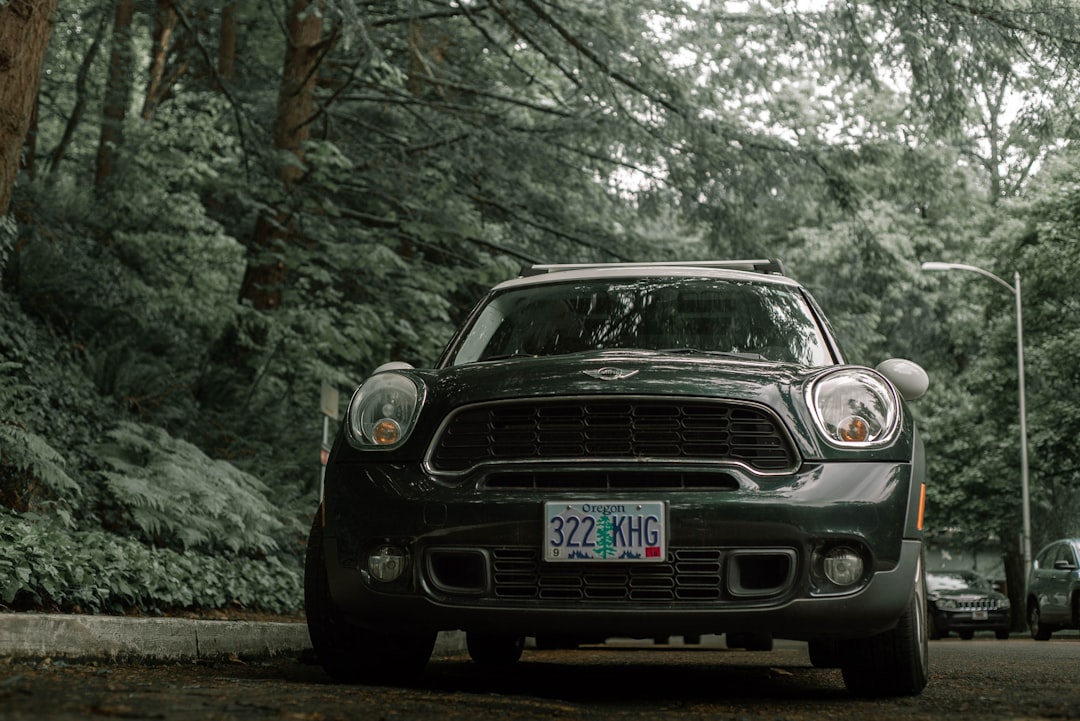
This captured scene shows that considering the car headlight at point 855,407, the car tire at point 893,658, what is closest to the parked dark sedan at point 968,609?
the car tire at point 893,658

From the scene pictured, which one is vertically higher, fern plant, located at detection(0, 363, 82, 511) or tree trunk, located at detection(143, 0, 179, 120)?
tree trunk, located at detection(143, 0, 179, 120)

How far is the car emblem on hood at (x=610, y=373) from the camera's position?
5.08 metres

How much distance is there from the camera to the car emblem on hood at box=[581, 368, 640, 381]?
16.7 ft

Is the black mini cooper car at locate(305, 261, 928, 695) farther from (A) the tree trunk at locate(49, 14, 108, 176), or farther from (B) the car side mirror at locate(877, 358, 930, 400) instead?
(A) the tree trunk at locate(49, 14, 108, 176)

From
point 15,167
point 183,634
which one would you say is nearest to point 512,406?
point 183,634

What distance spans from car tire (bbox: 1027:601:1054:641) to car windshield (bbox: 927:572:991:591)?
3196mm

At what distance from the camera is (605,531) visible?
4.80 m

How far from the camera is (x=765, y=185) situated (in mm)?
16406

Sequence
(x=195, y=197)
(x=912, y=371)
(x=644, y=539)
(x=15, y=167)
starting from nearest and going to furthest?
(x=644, y=539) → (x=912, y=371) → (x=15, y=167) → (x=195, y=197)

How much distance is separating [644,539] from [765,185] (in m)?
12.1

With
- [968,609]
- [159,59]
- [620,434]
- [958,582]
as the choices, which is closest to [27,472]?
[620,434]

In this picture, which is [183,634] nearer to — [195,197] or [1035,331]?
[195,197]

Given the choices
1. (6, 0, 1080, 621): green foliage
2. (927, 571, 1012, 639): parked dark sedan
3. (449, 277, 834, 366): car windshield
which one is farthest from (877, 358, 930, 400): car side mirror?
(927, 571, 1012, 639): parked dark sedan

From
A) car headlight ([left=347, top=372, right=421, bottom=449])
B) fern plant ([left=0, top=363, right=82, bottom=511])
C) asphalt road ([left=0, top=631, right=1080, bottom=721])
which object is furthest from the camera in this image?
fern plant ([left=0, top=363, right=82, bottom=511])
